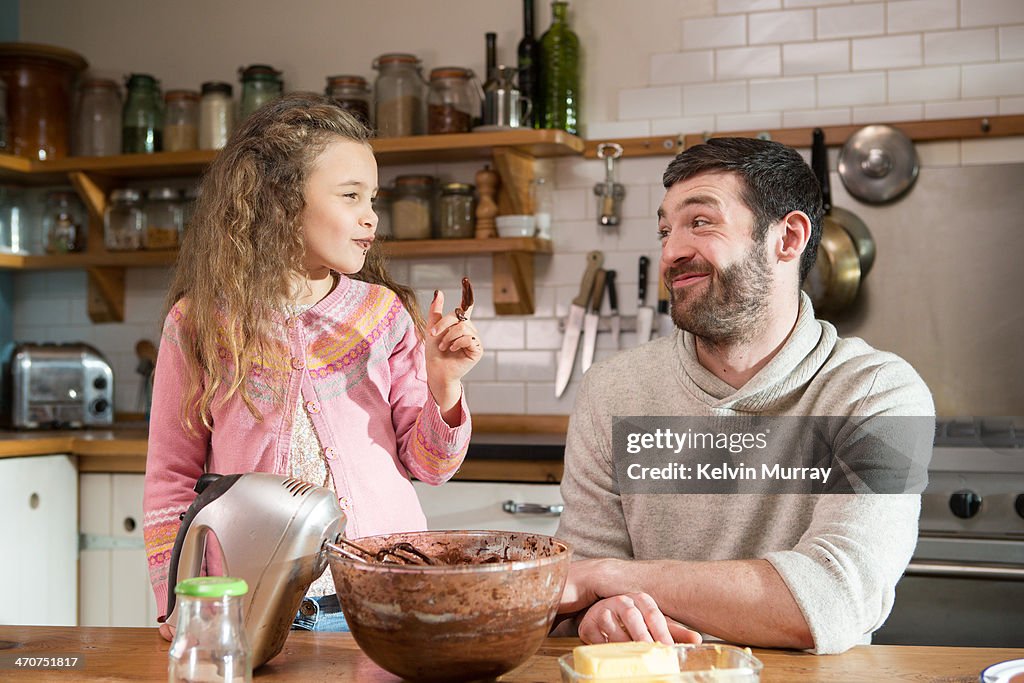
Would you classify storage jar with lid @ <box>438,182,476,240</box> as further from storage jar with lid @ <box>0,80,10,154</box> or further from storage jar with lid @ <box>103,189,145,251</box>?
storage jar with lid @ <box>0,80,10,154</box>

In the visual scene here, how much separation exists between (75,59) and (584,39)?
175cm

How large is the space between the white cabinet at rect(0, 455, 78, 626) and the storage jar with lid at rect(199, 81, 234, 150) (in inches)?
44.7

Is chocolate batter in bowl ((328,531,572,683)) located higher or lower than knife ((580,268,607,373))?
lower

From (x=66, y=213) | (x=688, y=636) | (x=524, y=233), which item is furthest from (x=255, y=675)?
(x=66, y=213)

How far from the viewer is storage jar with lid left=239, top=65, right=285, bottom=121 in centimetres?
359

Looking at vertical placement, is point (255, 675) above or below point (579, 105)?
below

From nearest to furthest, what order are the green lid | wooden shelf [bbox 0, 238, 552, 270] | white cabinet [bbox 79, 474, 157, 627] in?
the green lid
white cabinet [bbox 79, 474, 157, 627]
wooden shelf [bbox 0, 238, 552, 270]

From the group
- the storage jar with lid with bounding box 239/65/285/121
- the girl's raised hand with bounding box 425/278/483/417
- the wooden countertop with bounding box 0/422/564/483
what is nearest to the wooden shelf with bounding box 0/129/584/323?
the storage jar with lid with bounding box 239/65/285/121

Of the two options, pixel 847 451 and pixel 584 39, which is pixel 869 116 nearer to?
pixel 584 39

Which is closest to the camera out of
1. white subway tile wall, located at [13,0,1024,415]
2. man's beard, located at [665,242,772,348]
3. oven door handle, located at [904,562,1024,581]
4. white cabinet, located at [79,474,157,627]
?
man's beard, located at [665,242,772,348]

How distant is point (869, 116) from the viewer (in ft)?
10.7

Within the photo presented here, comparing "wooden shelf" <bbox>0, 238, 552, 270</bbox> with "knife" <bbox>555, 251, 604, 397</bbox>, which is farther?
"knife" <bbox>555, 251, 604, 397</bbox>

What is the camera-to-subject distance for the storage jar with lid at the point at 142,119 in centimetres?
370

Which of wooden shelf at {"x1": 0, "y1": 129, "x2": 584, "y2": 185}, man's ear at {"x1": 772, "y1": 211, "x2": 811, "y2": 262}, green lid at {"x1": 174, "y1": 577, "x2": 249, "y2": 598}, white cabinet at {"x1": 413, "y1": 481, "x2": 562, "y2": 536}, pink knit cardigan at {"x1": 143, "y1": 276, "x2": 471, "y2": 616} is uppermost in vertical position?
wooden shelf at {"x1": 0, "y1": 129, "x2": 584, "y2": 185}
